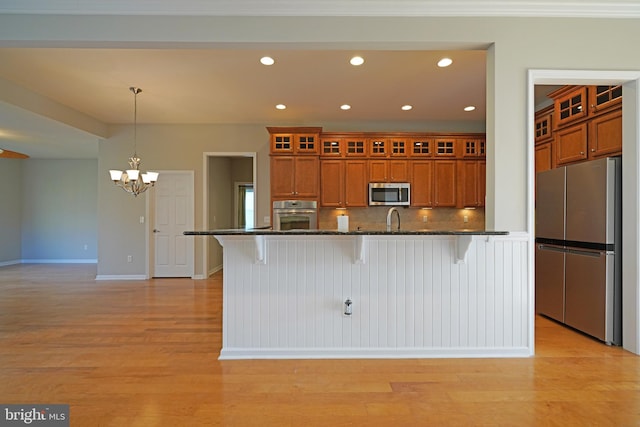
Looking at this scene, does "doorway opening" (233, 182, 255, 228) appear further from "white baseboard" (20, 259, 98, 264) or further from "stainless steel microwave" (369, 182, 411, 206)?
"white baseboard" (20, 259, 98, 264)

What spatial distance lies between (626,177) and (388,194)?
2985 mm

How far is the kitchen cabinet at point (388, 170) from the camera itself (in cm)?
533

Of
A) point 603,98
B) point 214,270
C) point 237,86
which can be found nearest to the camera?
point 603,98

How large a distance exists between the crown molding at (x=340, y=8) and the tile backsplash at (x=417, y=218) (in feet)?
11.3

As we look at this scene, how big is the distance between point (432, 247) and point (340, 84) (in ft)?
8.16

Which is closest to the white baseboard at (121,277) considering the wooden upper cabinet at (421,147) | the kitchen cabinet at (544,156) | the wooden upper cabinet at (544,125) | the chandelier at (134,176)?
the chandelier at (134,176)

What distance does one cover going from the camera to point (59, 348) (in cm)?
279

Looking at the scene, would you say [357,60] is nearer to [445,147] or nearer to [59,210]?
[445,147]

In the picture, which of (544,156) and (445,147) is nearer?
(544,156)

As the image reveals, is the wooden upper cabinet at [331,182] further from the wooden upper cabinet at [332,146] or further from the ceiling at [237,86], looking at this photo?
the ceiling at [237,86]

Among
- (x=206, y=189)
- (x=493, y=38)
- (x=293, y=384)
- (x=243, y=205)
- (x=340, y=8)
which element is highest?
(x=340, y=8)

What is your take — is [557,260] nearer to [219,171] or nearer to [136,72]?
[136,72]

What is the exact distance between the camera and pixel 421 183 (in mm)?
5352

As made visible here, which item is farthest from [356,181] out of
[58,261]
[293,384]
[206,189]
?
[58,261]
